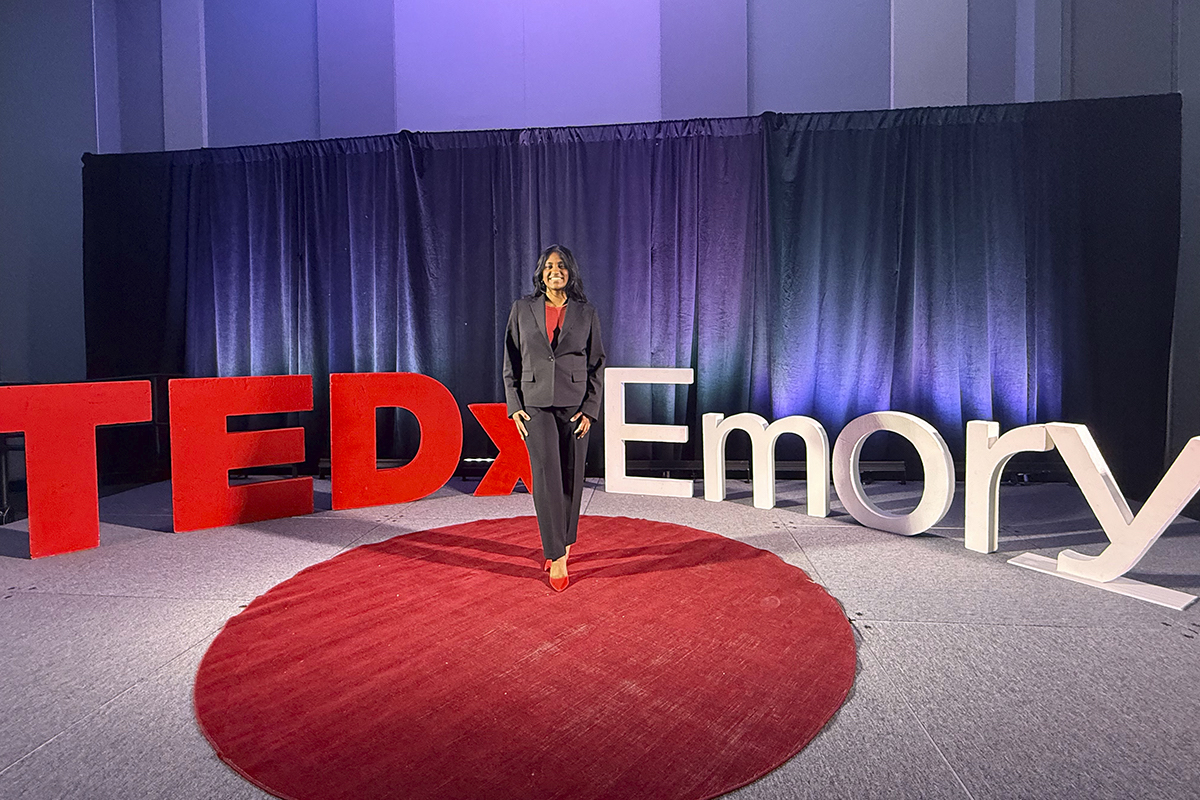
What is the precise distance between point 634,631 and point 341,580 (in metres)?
1.43

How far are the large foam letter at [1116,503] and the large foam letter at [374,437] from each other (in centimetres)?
358

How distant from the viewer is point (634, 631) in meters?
2.38

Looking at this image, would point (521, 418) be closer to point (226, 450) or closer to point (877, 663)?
point (877, 663)

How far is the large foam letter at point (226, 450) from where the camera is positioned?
12.5 ft

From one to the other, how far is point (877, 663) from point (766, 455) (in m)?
2.25

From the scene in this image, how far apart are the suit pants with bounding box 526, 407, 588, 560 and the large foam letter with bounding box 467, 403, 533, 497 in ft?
5.74

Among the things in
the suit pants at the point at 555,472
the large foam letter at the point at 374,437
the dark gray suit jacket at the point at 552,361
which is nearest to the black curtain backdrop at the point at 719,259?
the large foam letter at the point at 374,437

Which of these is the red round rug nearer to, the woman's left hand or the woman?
the woman

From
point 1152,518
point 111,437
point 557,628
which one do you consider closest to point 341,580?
point 557,628

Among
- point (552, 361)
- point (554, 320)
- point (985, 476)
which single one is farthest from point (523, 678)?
point (985, 476)

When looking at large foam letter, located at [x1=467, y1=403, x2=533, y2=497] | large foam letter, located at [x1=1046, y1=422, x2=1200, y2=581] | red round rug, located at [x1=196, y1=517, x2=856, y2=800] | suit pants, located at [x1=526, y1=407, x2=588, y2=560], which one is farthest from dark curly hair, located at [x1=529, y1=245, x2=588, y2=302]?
large foam letter, located at [x1=1046, y1=422, x2=1200, y2=581]

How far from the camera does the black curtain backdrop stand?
4.93m

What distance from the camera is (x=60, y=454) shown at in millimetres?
3416

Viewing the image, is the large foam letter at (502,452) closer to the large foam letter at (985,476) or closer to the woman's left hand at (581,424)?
the woman's left hand at (581,424)
